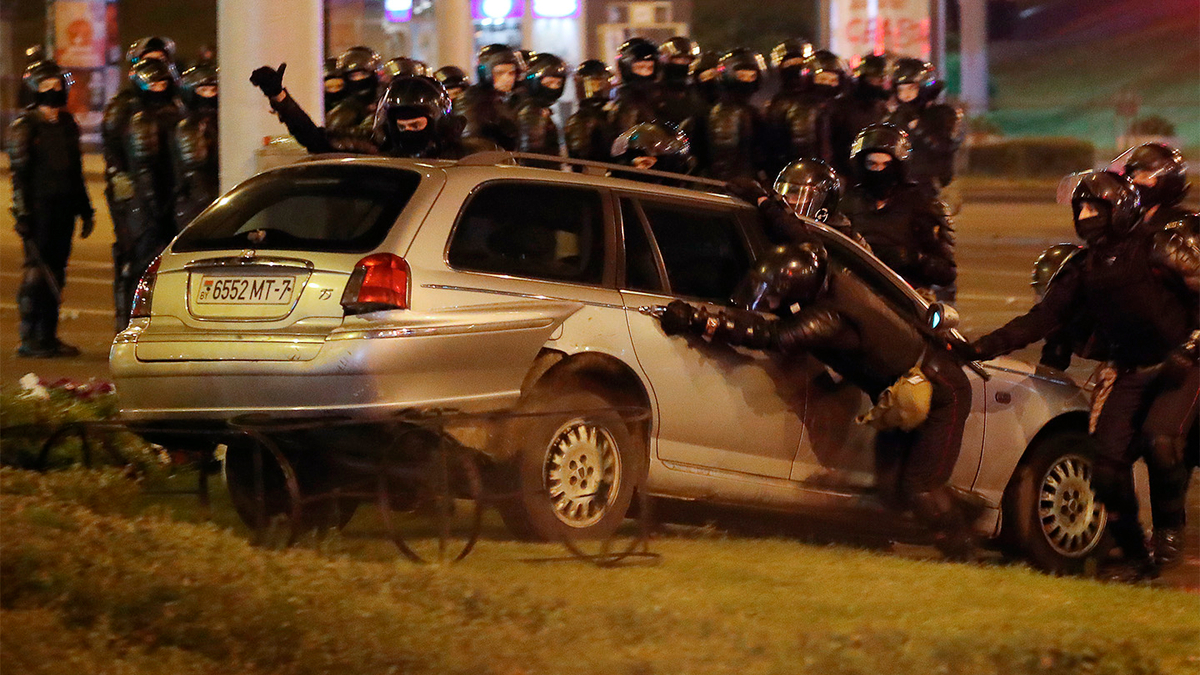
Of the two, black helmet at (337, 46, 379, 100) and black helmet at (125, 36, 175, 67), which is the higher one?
black helmet at (125, 36, 175, 67)

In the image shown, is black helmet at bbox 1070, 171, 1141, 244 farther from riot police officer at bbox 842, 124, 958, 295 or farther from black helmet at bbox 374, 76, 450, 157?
black helmet at bbox 374, 76, 450, 157

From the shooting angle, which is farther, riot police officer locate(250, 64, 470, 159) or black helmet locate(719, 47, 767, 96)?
black helmet locate(719, 47, 767, 96)

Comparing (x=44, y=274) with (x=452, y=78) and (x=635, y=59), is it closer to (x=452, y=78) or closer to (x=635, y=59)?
(x=452, y=78)

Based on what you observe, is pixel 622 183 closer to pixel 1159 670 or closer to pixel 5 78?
pixel 1159 670

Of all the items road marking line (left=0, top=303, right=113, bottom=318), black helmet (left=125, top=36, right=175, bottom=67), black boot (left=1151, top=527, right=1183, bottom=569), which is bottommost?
black boot (left=1151, top=527, right=1183, bottom=569)

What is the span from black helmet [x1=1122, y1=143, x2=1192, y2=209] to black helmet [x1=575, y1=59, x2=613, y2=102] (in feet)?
15.4

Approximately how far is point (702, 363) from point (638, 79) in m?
4.77

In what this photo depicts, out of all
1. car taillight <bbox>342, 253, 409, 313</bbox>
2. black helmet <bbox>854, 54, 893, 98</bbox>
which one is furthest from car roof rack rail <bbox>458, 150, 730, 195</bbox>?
Answer: black helmet <bbox>854, 54, 893, 98</bbox>

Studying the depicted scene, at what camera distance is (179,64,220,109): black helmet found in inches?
461

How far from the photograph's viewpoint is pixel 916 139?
12133mm

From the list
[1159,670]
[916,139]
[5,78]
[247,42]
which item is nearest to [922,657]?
[1159,670]

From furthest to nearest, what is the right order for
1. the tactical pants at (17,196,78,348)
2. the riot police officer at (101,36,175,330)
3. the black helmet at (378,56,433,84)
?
the tactical pants at (17,196,78,348) < the riot police officer at (101,36,175,330) < the black helmet at (378,56,433,84)

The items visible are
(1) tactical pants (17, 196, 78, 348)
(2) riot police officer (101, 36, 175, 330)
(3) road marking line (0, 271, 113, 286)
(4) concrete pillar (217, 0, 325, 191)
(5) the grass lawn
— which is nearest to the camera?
(5) the grass lawn

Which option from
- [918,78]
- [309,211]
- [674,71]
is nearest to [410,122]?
[309,211]
